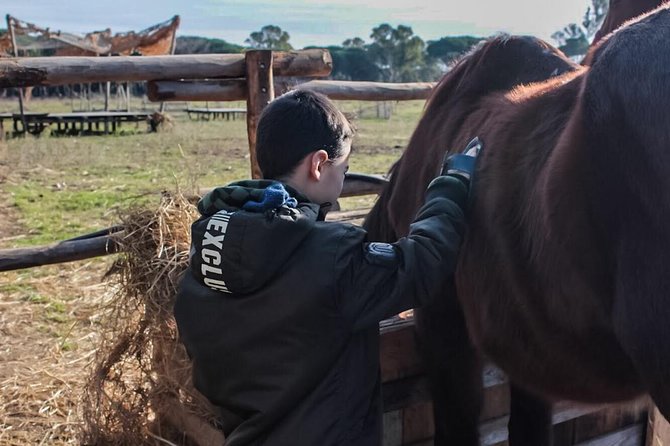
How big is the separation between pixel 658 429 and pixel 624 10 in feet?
5.34

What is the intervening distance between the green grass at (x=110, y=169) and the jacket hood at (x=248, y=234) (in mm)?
1835

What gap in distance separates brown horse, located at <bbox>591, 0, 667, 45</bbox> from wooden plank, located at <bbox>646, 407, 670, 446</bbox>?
1430 millimetres

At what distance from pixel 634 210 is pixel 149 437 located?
2.46 m

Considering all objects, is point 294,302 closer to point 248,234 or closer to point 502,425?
point 248,234

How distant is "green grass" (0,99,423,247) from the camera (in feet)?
24.6

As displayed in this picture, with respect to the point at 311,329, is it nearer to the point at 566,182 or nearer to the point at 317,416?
the point at 317,416

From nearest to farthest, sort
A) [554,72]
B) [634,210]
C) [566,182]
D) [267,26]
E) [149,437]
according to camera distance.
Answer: [634,210] → [566,182] → [554,72] → [149,437] → [267,26]

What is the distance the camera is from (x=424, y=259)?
1.63 metres

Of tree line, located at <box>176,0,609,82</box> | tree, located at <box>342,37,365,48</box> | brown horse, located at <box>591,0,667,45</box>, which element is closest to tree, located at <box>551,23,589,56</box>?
brown horse, located at <box>591,0,667,45</box>

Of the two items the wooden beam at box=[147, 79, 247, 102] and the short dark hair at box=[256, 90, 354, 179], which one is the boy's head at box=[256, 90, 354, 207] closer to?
the short dark hair at box=[256, 90, 354, 179]

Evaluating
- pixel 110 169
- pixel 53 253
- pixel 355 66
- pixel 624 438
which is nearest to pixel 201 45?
pixel 355 66

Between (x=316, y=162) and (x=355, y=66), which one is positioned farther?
(x=355, y=66)

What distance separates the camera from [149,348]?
3131mm

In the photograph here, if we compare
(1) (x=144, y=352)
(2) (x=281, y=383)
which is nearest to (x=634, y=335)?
(2) (x=281, y=383)
